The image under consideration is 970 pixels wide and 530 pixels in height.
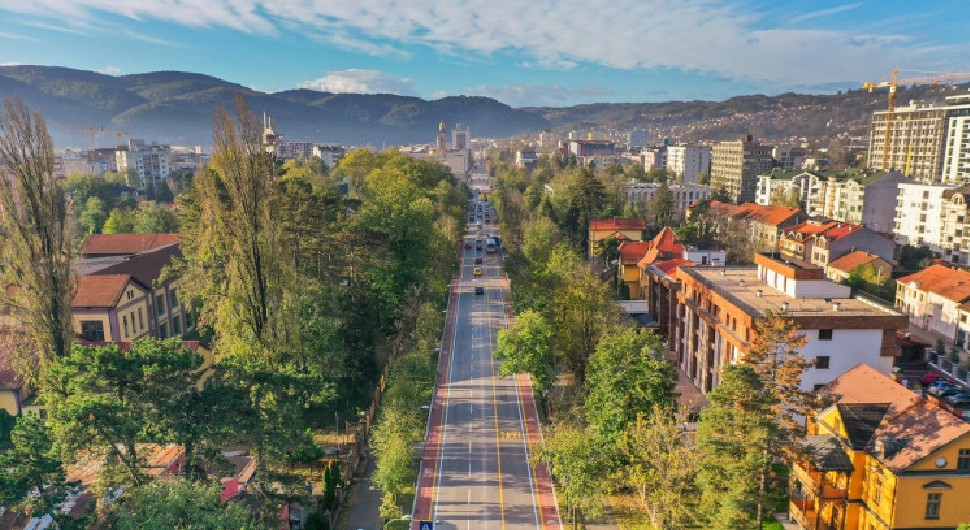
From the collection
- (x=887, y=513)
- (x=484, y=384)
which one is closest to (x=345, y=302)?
(x=484, y=384)

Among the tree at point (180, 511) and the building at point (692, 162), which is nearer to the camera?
the tree at point (180, 511)

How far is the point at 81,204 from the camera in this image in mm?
93500

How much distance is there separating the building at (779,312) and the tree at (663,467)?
16.1ft

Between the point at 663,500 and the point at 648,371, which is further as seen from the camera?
the point at 648,371

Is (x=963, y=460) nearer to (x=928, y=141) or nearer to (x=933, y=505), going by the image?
(x=933, y=505)

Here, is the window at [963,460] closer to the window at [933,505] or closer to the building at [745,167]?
the window at [933,505]

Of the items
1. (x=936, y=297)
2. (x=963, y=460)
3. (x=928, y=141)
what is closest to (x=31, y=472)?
(x=963, y=460)

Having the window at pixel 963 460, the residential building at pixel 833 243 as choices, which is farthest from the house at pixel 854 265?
the window at pixel 963 460

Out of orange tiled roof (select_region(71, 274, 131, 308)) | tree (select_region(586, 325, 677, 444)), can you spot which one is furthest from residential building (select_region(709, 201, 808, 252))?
orange tiled roof (select_region(71, 274, 131, 308))

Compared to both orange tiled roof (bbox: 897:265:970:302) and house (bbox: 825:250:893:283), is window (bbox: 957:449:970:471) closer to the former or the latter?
orange tiled roof (bbox: 897:265:970:302)

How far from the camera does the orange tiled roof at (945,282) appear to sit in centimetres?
5205

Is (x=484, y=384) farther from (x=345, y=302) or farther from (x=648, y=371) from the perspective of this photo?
(x=648, y=371)

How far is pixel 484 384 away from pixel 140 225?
5580cm

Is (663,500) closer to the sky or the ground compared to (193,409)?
closer to the ground
